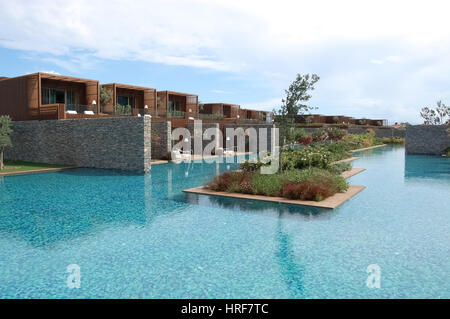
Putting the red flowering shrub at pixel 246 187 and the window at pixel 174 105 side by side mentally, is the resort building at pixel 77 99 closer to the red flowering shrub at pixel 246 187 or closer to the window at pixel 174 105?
the window at pixel 174 105

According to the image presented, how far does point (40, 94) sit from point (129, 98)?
33.3 feet

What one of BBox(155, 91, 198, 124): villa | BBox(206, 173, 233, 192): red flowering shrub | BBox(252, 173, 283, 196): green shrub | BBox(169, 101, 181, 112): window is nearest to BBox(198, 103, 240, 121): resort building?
BBox(155, 91, 198, 124): villa

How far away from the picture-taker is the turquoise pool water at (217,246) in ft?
15.7

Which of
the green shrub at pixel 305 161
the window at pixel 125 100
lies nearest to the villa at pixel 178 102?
the window at pixel 125 100

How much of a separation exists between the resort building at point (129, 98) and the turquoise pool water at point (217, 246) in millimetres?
15932

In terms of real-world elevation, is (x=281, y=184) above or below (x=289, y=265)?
above

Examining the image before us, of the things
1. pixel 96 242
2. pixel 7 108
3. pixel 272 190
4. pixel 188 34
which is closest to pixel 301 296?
pixel 96 242

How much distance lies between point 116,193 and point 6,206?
10.4 feet

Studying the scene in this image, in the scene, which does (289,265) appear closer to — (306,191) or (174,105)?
(306,191)

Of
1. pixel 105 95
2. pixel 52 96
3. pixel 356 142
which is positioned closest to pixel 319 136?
pixel 356 142

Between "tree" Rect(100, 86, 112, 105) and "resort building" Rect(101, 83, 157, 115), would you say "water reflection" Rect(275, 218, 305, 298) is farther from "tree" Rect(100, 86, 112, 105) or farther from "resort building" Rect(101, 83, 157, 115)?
"tree" Rect(100, 86, 112, 105)

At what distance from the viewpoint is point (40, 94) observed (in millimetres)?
20984

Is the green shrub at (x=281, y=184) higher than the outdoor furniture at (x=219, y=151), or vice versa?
the outdoor furniture at (x=219, y=151)
